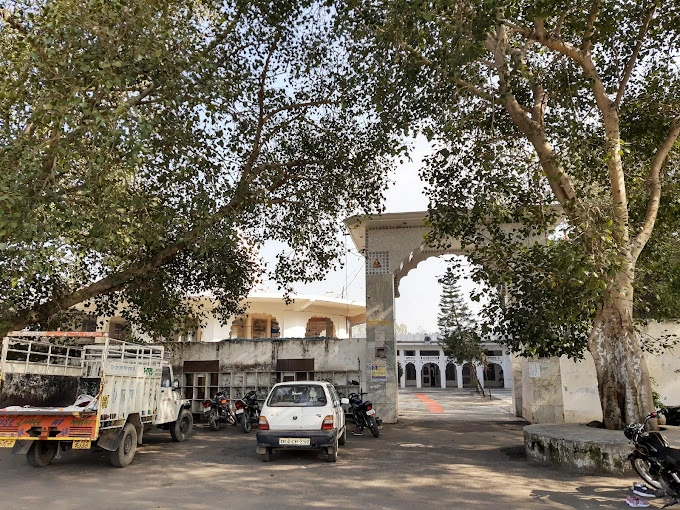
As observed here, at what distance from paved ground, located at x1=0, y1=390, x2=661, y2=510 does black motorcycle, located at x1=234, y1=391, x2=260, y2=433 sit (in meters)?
2.35

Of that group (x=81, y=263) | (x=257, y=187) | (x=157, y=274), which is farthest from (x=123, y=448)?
(x=257, y=187)

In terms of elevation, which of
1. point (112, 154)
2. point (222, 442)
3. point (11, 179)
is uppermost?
point (112, 154)

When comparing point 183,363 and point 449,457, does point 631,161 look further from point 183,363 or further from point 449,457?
point 183,363

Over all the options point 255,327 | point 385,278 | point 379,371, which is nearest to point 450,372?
point 255,327

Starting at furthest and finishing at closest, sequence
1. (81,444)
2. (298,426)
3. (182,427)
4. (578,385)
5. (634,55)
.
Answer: (578,385) → (182,427) → (634,55) → (298,426) → (81,444)

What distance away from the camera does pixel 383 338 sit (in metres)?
15.4

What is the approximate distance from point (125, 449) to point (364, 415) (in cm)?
574

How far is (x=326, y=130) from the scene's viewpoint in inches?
482

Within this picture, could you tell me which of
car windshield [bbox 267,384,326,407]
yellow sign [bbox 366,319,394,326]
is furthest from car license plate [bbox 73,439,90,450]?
yellow sign [bbox 366,319,394,326]

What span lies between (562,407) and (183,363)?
39.4 ft

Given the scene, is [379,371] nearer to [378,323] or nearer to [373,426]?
[378,323]

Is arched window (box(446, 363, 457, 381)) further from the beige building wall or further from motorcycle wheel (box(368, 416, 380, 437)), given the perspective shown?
motorcycle wheel (box(368, 416, 380, 437))

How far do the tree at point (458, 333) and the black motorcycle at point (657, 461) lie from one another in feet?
75.0

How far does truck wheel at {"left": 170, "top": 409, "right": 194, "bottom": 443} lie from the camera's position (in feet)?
38.0
